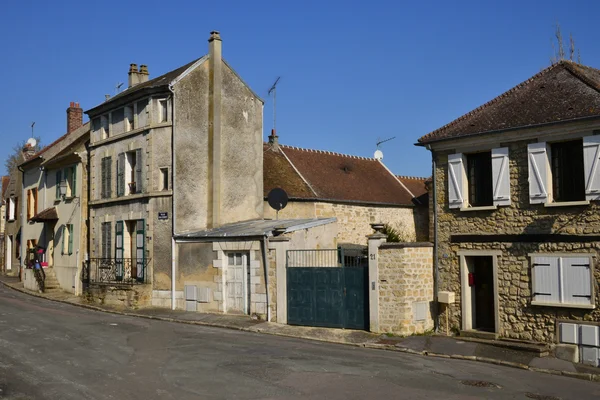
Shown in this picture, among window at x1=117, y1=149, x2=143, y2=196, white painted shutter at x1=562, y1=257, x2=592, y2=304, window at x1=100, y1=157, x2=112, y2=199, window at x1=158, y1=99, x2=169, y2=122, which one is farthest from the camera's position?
→ window at x1=100, y1=157, x2=112, y2=199

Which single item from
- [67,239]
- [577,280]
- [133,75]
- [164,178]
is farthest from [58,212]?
[577,280]

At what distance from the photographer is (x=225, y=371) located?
37.5 feet

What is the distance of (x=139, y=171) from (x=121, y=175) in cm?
139

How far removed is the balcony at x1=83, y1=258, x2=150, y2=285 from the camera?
22.7 m

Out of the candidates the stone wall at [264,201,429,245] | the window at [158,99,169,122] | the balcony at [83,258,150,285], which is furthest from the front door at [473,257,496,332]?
the window at [158,99,169,122]

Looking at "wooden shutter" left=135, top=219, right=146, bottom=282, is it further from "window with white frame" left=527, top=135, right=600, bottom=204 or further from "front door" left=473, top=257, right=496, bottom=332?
"window with white frame" left=527, top=135, right=600, bottom=204

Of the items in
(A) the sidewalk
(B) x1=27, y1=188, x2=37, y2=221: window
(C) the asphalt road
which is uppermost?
(B) x1=27, y1=188, x2=37, y2=221: window

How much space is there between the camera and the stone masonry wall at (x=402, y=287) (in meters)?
16.2

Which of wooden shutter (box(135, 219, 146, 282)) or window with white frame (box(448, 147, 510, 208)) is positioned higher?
window with white frame (box(448, 147, 510, 208))

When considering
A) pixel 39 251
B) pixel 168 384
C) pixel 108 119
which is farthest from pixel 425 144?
pixel 39 251

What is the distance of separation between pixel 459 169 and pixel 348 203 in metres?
11.1

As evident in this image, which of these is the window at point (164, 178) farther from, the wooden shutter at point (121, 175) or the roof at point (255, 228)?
the wooden shutter at point (121, 175)

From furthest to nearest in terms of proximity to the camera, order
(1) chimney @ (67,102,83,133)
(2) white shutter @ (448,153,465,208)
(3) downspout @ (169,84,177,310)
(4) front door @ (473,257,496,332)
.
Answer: (1) chimney @ (67,102,83,133), (3) downspout @ (169,84,177,310), (4) front door @ (473,257,496,332), (2) white shutter @ (448,153,465,208)

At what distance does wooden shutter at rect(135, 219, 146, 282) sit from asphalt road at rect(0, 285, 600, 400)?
237 inches
